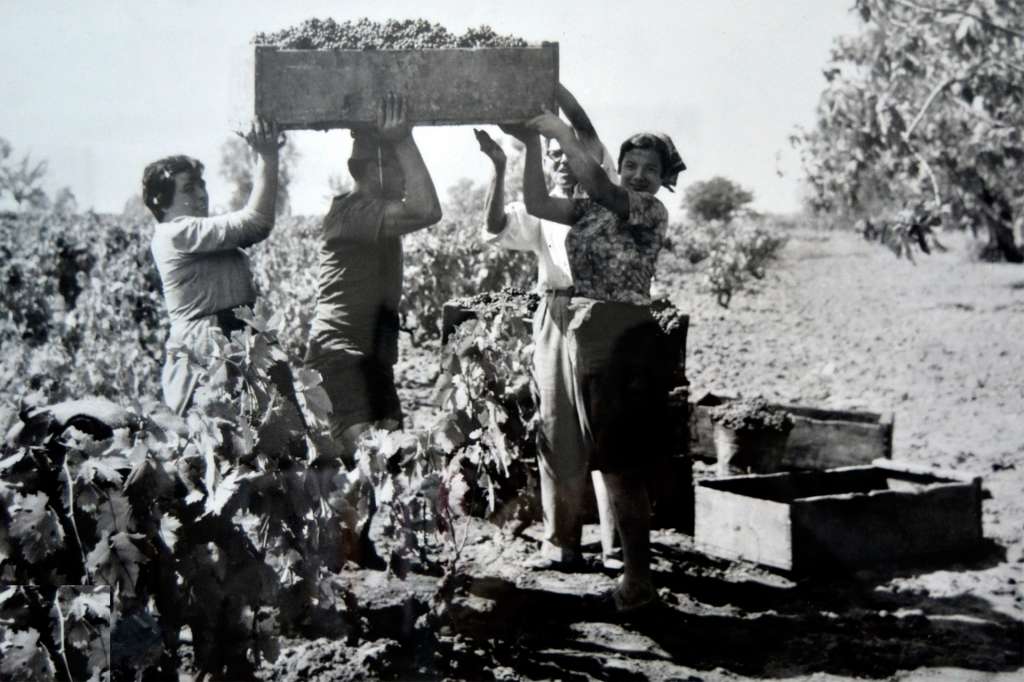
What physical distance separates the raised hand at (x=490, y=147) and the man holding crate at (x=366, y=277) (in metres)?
0.21

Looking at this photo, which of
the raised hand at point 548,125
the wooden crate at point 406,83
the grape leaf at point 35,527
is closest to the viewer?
the grape leaf at point 35,527

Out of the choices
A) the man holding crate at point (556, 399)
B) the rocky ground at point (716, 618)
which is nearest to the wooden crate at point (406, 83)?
the man holding crate at point (556, 399)

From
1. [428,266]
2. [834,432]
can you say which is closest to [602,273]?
[834,432]

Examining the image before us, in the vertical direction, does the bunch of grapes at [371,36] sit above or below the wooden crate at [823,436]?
above

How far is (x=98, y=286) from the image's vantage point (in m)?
11.0

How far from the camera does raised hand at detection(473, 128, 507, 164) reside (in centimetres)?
309

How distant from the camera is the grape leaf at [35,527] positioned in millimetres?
1894

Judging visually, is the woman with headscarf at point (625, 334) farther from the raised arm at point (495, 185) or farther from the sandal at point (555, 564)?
the sandal at point (555, 564)

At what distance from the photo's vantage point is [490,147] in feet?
10.2

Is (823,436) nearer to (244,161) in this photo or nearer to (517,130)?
(517,130)

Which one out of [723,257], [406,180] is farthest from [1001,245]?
[406,180]

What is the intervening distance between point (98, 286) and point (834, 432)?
29.0 feet

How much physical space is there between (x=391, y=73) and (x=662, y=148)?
1.06m

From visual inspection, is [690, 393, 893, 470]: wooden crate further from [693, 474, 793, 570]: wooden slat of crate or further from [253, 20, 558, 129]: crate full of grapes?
[253, 20, 558, 129]: crate full of grapes
